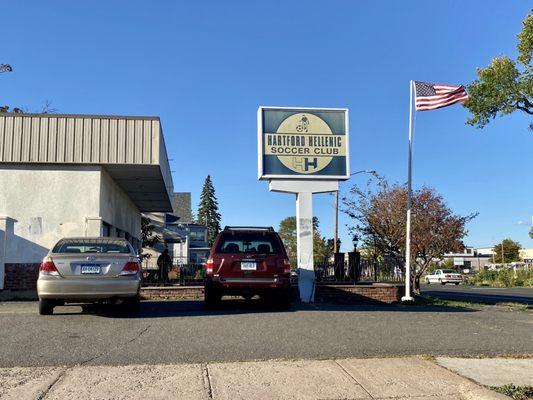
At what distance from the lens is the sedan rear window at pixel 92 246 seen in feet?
33.1

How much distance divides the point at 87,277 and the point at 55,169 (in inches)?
253

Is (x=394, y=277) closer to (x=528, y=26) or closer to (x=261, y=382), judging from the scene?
(x=528, y=26)

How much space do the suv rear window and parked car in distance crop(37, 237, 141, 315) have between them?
2118mm

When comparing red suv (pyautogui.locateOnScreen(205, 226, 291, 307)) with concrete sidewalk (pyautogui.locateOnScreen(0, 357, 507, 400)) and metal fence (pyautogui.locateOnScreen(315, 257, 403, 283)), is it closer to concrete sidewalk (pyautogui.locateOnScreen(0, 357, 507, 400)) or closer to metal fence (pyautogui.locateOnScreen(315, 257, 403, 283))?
concrete sidewalk (pyautogui.locateOnScreen(0, 357, 507, 400))

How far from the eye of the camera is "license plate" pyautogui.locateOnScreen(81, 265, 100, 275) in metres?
9.46

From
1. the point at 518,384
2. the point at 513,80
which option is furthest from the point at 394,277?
the point at 518,384

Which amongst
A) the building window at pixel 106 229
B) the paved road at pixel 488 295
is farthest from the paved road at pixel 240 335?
the paved road at pixel 488 295

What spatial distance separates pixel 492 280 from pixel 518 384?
42.3 metres

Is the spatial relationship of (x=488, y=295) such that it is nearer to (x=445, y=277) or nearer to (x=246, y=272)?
(x=246, y=272)

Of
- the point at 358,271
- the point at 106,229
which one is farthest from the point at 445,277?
the point at 106,229

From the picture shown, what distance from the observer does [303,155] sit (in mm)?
14336

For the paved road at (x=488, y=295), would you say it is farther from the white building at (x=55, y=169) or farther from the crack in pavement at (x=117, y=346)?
the crack in pavement at (x=117, y=346)

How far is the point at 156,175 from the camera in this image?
1709cm

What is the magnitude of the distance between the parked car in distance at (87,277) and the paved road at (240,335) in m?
0.42
